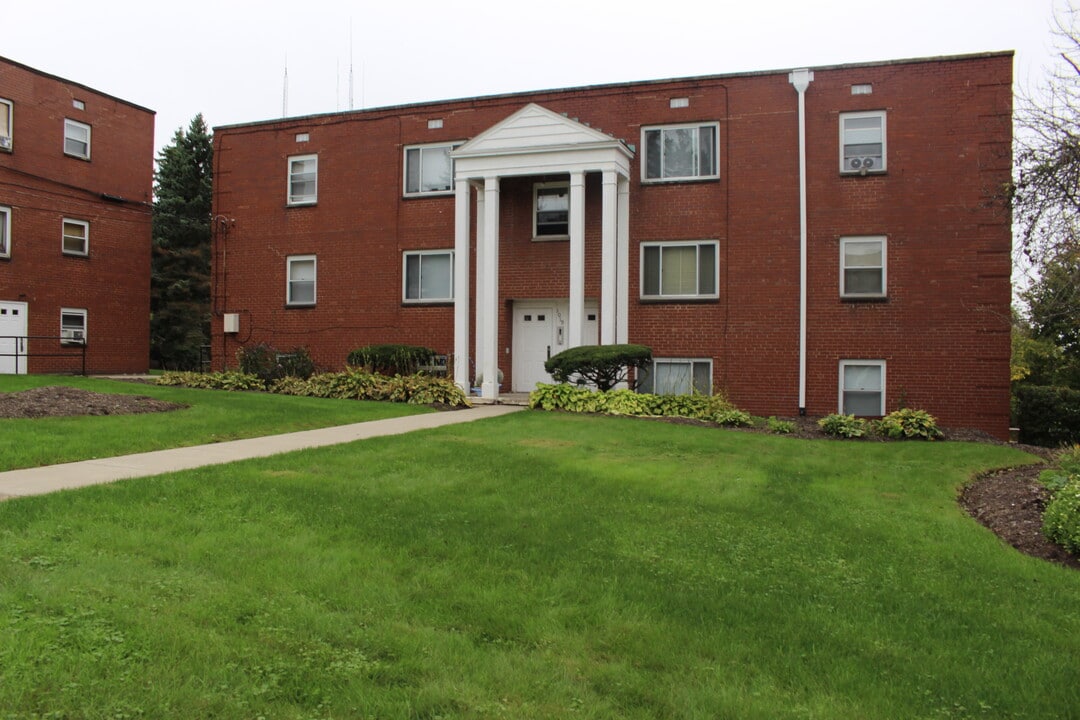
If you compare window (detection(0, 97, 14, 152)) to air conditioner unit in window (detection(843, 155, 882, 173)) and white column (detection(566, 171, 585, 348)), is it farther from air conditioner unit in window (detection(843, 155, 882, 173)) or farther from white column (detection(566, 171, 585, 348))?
air conditioner unit in window (detection(843, 155, 882, 173))

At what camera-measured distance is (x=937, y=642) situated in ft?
13.1

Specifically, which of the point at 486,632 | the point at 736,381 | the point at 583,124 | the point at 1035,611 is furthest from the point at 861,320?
the point at 486,632

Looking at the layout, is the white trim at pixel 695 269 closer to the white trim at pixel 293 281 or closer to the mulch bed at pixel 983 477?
the mulch bed at pixel 983 477

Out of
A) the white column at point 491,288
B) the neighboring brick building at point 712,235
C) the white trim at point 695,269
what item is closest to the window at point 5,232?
the neighboring brick building at point 712,235

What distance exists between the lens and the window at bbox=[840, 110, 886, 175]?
55.5ft

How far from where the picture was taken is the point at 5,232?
22.5 meters

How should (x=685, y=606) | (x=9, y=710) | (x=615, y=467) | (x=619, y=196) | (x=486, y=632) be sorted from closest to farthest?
(x=9, y=710) → (x=486, y=632) → (x=685, y=606) → (x=615, y=467) → (x=619, y=196)

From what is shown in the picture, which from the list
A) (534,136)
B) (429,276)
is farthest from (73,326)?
(534,136)

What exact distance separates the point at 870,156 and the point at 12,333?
22.4 meters

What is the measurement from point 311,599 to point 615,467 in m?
4.83

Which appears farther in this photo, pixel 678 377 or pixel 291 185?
pixel 291 185

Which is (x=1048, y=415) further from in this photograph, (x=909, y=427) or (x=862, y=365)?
(x=909, y=427)

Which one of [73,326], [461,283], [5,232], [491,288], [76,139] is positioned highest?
[76,139]

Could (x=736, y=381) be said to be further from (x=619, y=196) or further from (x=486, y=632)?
(x=486, y=632)
